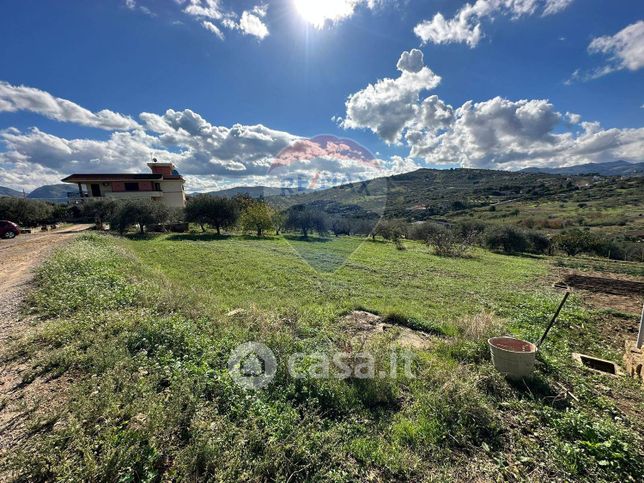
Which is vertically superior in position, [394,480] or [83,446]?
[83,446]

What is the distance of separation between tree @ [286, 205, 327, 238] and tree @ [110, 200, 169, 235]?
17.2 m

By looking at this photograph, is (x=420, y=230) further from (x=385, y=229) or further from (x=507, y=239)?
(x=507, y=239)

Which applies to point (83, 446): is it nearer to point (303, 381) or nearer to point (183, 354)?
point (183, 354)

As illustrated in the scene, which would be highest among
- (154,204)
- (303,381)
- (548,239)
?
(154,204)

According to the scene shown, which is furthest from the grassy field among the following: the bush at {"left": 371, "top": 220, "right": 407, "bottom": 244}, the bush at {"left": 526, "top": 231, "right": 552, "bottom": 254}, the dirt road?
the bush at {"left": 371, "top": 220, "right": 407, "bottom": 244}

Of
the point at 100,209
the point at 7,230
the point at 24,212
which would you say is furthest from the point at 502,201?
the point at 24,212

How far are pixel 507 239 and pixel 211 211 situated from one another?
34.8 metres

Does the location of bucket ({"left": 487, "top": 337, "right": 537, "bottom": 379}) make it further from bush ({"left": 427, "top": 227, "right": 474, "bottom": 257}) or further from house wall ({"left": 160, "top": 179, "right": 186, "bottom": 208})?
house wall ({"left": 160, "top": 179, "right": 186, "bottom": 208})

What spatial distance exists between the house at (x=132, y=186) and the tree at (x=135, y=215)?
1167 cm

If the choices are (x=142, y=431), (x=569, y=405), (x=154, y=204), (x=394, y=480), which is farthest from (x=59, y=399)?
(x=154, y=204)

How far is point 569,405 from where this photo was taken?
364 centimetres

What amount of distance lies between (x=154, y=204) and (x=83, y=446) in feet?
106

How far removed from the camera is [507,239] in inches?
1137

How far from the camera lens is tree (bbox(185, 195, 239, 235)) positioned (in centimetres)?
3341
